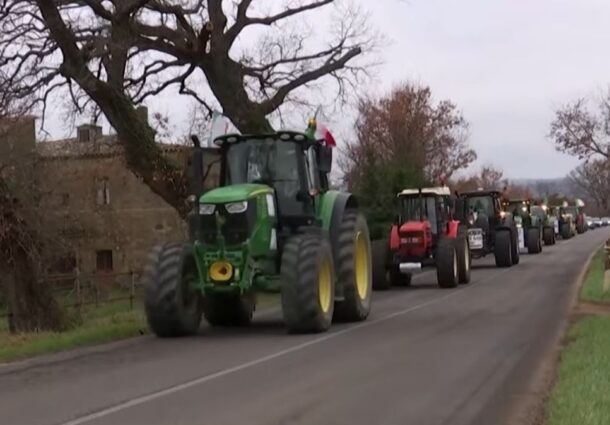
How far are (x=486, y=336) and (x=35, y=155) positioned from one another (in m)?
15.3

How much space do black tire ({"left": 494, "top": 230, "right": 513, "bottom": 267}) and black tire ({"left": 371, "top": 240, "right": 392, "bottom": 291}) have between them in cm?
815

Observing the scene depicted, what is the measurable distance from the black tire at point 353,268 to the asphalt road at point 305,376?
405 millimetres

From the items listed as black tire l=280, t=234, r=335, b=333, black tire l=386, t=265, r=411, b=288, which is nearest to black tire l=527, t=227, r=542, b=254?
black tire l=386, t=265, r=411, b=288

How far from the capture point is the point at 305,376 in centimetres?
1187

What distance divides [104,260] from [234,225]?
119 feet

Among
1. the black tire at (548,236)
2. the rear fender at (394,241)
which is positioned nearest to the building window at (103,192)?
the black tire at (548,236)

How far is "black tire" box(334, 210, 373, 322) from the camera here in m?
17.6

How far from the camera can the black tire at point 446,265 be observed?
26172 millimetres

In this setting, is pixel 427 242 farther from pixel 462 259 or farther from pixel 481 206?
pixel 481 206

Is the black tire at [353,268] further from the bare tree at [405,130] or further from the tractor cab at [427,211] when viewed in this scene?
the bare tree at [405,130]

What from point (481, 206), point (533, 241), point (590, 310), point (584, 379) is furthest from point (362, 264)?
point (533, 241)

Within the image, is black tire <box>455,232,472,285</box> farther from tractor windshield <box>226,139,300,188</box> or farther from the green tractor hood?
the green tractor hood

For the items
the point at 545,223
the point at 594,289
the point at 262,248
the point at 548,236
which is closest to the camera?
the point at 262,248

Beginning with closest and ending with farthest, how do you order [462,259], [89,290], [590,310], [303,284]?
[303,284] < [590,310] < [462,259] < [89,290]
